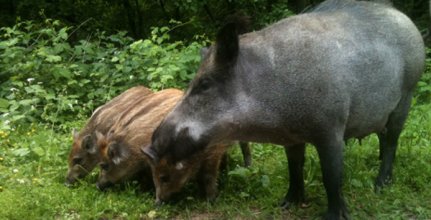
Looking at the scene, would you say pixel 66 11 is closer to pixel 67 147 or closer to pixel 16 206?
pixel 67 147

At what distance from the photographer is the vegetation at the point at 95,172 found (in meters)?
5.49

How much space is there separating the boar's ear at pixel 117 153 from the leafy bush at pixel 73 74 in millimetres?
2401

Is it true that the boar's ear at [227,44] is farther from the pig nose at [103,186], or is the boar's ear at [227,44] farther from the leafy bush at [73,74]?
the leafy bush at [73,74]

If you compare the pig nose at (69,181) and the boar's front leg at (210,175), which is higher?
the boar's front leg at (210,175)

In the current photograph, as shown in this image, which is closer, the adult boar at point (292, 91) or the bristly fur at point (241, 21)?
the adult boar at point (292, 91)

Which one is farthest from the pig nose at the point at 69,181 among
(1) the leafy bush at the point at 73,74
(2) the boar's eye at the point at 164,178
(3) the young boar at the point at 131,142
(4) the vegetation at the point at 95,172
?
(1) the leafy bush at the point at 73,74

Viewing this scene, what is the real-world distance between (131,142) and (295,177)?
161 cm

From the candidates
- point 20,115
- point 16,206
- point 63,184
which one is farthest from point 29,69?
point 16,206

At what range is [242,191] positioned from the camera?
19.2 ft

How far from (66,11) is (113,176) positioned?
10.9 meters

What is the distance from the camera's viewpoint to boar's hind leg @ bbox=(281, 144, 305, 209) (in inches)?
212

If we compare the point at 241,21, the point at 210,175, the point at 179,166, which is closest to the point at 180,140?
the point at 179,166

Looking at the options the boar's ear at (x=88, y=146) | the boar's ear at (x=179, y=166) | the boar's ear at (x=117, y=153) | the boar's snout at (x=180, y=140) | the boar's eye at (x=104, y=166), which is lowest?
the boar's eye at (x=104, y=166)

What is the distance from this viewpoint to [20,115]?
8.26 meters
